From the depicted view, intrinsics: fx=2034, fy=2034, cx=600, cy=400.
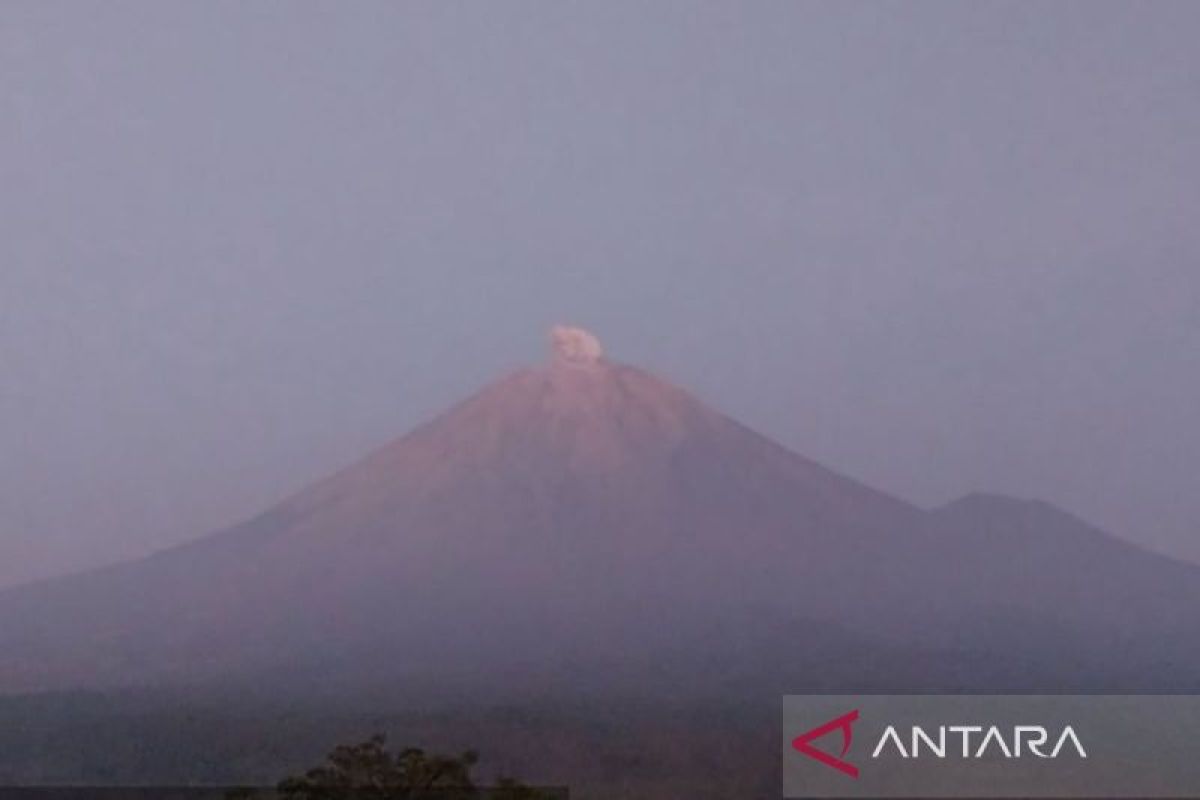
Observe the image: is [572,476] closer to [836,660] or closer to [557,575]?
[557,575]

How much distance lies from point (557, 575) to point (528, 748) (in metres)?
27.1

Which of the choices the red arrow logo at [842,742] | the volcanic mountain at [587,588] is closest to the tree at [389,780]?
the red arrow logo at [842,742]

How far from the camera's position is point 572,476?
231 ft

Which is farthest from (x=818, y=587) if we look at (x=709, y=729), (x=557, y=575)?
(x=709, y=729)

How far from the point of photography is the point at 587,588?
63.7 m

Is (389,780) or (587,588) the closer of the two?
(389,780)

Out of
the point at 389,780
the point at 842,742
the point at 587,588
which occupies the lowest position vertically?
the point at 389,780

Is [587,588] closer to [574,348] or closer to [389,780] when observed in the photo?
[574,348]

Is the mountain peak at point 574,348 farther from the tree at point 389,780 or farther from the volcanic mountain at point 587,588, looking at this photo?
the tree at point 389,780

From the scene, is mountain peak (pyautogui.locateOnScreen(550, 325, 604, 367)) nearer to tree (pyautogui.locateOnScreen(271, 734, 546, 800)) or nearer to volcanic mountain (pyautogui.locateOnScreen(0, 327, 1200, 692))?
volcanic mountain (pyautogui.locateOnScreen(0, 327, 1200, 692))

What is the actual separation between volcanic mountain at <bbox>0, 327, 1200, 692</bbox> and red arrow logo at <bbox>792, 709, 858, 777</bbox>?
1263 inches

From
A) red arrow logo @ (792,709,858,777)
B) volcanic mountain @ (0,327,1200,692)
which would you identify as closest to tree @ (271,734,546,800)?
red arrow logo @ (792,709,858,777)

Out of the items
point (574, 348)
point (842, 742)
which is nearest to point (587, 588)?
point (574, 348)

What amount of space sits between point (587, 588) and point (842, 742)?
1824 inches
